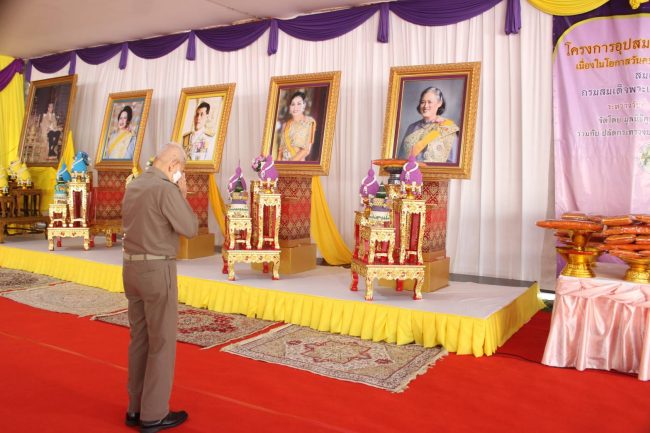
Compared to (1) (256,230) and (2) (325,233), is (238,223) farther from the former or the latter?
(2) (325,233)

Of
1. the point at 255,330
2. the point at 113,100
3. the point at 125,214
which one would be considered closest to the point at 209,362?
the point at 255,330

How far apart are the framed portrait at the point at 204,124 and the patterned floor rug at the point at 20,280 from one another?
6.15 feet

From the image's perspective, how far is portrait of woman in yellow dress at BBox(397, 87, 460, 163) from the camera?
4.81 meters

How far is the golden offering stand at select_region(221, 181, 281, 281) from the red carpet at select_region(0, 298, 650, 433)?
1213 mm

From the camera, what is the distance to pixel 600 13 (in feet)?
16.2

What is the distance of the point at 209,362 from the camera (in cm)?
356

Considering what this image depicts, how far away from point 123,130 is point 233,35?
72.4 inches

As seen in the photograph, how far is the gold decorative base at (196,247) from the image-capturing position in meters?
6.02

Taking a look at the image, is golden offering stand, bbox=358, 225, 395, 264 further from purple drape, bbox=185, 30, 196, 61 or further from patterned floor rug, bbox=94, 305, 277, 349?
purple drape, bbox=185, 30, 196, 61

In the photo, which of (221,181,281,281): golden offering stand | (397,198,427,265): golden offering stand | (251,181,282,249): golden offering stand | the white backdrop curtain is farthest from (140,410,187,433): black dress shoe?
the white backdrop curtain

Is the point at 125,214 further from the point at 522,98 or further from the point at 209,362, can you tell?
the point at 522,98

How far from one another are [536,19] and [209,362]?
4224mm

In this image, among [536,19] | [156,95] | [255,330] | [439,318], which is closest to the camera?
[439,318]

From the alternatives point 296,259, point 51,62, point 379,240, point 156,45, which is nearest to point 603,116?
point 379,240
